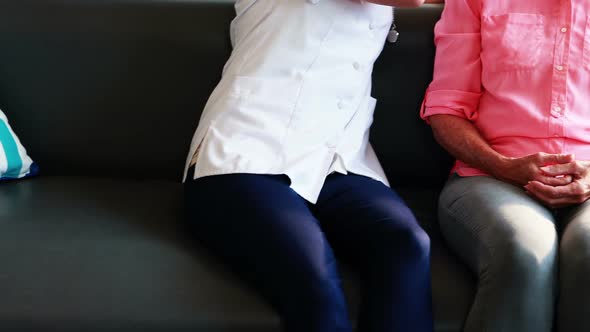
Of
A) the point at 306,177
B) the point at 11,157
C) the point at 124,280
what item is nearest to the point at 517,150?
the point at 306,177

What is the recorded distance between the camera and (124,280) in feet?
4.68

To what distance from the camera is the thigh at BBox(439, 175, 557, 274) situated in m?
1.40

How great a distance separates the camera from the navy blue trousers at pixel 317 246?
4.42ft

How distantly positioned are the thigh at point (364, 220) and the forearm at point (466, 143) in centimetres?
19

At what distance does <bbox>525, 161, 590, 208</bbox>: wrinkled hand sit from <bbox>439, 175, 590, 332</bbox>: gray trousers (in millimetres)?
24

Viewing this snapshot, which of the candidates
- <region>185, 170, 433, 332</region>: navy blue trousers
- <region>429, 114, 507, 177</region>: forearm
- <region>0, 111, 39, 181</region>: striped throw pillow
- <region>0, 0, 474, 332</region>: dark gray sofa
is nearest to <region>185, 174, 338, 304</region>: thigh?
<region>185, 170, 433, 332</region>: navy blue trousers

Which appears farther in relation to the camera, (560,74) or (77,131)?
(77,131)

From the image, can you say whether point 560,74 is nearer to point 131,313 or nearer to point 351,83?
point 351,83

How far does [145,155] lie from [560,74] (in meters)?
1.01

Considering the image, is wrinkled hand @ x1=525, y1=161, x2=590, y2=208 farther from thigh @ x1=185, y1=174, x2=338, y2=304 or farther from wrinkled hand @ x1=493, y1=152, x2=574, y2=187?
thigh @ x1=185, y1=174, x2=338, y2=304

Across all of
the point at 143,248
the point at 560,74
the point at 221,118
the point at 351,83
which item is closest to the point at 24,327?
the point at 143,248

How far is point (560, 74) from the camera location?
167 centimetres

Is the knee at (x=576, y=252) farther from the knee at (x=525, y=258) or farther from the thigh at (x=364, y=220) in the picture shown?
the thigh at (x=364, y=220)

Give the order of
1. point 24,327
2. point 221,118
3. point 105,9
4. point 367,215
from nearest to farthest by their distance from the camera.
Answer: point 24,327, point 367,215, point 221,118, point 105,9
